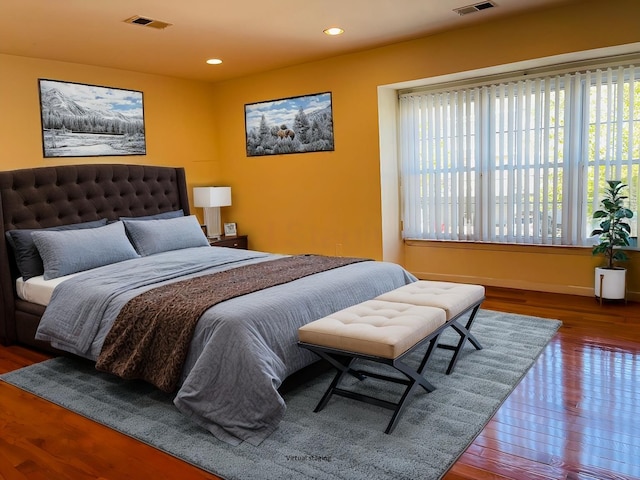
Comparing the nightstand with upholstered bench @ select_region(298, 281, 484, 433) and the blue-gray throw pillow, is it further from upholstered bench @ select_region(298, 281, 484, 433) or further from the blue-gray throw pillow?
upholstered bench @ select_region(298, 281, 484, 433)

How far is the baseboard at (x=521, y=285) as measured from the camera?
4.75 m

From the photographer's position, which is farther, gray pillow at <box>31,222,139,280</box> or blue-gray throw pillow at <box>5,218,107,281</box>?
blue-gray throw pillow at <box>5,218,107,281</box>

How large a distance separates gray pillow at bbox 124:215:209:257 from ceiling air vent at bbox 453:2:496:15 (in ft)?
9.76

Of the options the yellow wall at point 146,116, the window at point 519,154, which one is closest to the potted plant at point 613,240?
the window at point 519,154

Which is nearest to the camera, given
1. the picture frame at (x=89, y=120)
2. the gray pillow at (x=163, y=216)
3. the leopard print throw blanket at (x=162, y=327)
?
the leopard print throw blanket at (x=162, y=327)

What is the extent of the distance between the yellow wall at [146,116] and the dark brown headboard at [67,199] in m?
0.41

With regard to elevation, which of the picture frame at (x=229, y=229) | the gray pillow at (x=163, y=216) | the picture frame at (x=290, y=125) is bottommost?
the picture frame at (x=229, y=229)

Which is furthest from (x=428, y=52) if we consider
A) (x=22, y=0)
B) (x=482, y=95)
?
(x=22, y=0)

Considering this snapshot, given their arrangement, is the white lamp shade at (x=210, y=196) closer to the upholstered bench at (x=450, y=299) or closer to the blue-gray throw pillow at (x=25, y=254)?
the blue-gray throw pillow at (x=25, y=254)

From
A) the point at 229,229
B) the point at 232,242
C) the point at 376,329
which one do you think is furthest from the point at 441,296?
the point at 229,229

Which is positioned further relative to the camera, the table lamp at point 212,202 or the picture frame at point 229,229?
the picture frame at point 229,229

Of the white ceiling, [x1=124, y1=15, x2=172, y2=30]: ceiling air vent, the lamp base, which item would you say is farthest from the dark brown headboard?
[x1=124, y1=15, x2=172, y2=30]: ceiling air vent

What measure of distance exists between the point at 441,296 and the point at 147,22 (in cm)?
299

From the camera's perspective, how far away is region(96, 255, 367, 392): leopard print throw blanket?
107 inches
